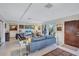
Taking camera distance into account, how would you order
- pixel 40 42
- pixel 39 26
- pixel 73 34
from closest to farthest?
1. pixel 73 34
2. pixel 39 26
3. pixel 40 42

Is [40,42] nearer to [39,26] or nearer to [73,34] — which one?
[39,26]

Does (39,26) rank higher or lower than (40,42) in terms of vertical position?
higher

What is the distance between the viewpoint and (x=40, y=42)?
10.9 feet

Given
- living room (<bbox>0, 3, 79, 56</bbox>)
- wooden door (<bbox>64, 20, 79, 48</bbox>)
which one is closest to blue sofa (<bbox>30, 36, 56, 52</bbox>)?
living room (<bbox>0, 3, 79, 56</bbox>)

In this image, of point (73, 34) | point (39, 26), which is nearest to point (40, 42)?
point (39, 26)

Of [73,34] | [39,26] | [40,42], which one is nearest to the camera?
[73,34]

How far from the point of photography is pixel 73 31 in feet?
8.87

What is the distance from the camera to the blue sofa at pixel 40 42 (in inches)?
119

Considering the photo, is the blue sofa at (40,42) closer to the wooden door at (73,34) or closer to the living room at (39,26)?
the living room at (39,26)

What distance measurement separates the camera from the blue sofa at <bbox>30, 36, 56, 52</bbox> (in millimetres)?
3017

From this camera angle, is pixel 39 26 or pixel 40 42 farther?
pixel 40 42

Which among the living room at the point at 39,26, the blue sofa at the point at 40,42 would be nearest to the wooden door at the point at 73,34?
the living room at the point at 39,26

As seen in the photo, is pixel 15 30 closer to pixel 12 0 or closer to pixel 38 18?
pixel 38 18

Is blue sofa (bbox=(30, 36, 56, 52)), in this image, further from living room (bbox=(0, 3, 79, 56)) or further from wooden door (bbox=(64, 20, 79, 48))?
wooden door (bbox=(64, 20, 79, 48))
